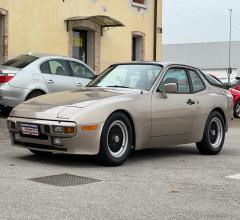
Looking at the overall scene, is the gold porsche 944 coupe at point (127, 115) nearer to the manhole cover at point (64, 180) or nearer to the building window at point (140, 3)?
the manhole cover at point (64, 180)

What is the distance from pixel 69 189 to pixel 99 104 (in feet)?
5.68

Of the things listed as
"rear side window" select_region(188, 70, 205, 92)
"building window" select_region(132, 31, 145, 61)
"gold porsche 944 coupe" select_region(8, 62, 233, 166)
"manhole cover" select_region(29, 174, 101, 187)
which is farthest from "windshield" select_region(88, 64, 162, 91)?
"building window" select_region(132, 31, 145, 61)

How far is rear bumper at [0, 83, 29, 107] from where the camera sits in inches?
520

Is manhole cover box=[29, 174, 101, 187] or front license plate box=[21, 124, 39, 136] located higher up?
front license plate box=[21, 124, 39, 136]

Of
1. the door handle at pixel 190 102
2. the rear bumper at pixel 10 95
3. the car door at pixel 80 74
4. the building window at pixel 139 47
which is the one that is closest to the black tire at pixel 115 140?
the door handle at pixel 190 102

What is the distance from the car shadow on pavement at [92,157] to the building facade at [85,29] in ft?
30.6

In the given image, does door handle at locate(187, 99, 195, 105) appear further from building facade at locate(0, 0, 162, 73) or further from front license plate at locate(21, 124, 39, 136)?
building facade at locate(0, 0, 162, 73)

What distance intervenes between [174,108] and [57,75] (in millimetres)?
5898

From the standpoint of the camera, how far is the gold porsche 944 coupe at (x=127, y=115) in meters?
7.73

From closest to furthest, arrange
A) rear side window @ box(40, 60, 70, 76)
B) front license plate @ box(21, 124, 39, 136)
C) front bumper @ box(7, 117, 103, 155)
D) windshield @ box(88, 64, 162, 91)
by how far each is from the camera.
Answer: front bumper @ box(7, 117, 103, 155) < front license plate @ box(21, 124, 39, 136) < windshield @ box(88, 64, 162, 91) < rear side window @ box(40, 60, 70, 76)

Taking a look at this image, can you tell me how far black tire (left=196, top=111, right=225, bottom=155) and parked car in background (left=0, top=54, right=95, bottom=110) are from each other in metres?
4.80

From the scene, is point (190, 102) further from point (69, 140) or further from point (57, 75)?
point (57, 75)

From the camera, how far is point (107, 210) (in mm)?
5547

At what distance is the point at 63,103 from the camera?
315 inches
